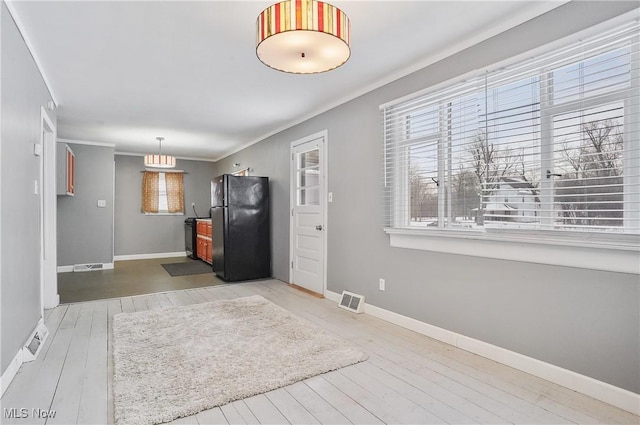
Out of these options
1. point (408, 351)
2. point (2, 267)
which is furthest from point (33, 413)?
point (408, 351)

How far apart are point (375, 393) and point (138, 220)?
24.3ft

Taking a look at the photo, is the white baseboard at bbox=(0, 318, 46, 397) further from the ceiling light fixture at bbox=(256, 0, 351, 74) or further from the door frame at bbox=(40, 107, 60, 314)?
the ceiling light fixture at bbox=(256, 0, 351, 74)

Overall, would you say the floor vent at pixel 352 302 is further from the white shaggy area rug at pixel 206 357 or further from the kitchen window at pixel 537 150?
the kitchen window at pixel 537 150

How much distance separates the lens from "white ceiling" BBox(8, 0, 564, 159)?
225 centimetres

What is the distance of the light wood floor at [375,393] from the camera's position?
179 cm

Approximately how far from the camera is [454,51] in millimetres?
2762

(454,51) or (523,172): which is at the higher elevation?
(454,51)

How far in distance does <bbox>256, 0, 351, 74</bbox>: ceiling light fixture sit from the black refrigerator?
347 centimetres

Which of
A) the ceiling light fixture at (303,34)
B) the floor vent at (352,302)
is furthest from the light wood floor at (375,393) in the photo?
the ceiling light fixture at (303,34)

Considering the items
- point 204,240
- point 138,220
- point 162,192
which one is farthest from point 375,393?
point 162,192

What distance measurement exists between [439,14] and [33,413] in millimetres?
3376

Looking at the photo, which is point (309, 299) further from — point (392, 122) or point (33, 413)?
point (33, 413)

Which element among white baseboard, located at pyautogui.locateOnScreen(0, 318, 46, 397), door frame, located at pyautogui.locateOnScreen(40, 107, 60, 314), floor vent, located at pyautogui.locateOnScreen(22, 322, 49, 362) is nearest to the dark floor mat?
door frame, located at pyautogui.locateOnScreen(40, 107, 60, 314)

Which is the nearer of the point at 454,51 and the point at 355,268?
the point at 454,51
